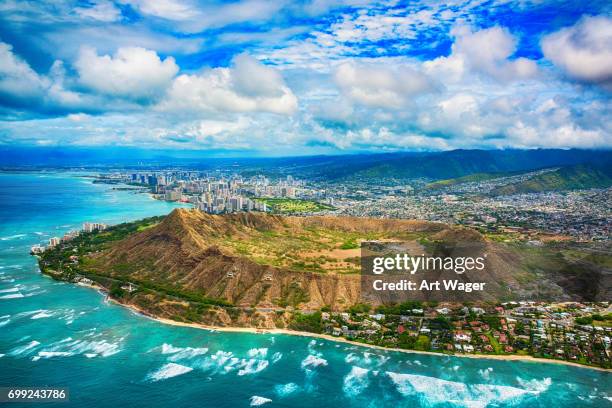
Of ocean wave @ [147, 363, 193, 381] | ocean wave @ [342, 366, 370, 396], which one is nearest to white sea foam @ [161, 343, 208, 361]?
ocean wave @ [147, 363, 193, 381]

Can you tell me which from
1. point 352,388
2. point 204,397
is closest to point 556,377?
point 352,388

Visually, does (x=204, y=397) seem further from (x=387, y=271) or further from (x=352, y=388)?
(x=387, y=271)

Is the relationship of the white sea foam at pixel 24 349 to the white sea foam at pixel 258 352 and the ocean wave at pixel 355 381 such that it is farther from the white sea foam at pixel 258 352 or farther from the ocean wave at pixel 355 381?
the ocean wave at pixel 355 381

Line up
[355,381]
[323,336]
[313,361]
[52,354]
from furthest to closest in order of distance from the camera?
[323,336] → [313,361] → [52,354] → [355,381]

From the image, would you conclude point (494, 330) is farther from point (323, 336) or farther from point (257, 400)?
point (257, 400)

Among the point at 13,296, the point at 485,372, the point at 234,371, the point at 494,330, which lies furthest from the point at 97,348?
the point at 494,330

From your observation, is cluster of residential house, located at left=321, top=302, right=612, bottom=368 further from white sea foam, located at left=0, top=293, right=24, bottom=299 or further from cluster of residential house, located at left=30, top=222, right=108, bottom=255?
cluster of residential house, located at left=30, top=222, right=108, bottom=255

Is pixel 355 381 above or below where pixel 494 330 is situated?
below
